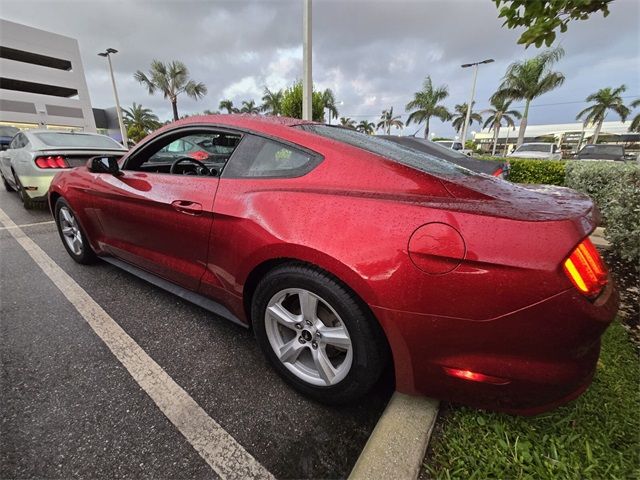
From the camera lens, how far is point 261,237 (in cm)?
158

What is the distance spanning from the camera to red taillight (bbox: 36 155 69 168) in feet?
15.6

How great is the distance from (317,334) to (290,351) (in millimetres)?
230

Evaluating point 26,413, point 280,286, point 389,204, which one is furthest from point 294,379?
point 26,413

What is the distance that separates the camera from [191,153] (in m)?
3.69

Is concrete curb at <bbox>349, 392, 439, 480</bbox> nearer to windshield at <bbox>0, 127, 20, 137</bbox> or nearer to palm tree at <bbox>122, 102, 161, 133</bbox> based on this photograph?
windshield at <bbox>0, 127, 20, 137</bbox>

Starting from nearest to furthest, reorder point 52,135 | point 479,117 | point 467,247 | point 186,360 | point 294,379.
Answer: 1. point 467,247
2. point 294,379
3. point 186,360
4. point 52,135
5. point 479,117

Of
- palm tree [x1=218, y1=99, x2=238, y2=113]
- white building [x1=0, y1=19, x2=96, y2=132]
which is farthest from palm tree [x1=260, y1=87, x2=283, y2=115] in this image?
white building [x1=0, y1=19, x2=96, y2=132]

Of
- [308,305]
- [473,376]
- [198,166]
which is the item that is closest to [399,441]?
[473,376]

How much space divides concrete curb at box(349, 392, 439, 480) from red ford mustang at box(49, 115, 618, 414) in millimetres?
168

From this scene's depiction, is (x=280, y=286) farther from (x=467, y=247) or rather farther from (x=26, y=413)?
(x=26, y=413)

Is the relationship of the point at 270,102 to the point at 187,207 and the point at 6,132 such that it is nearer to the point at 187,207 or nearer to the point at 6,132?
the point at 6,132

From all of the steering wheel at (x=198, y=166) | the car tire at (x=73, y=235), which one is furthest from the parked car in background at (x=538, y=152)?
the car tire at (x=73, y=235)

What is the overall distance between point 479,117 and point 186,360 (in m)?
54.3

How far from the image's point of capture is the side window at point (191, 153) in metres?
2.18
